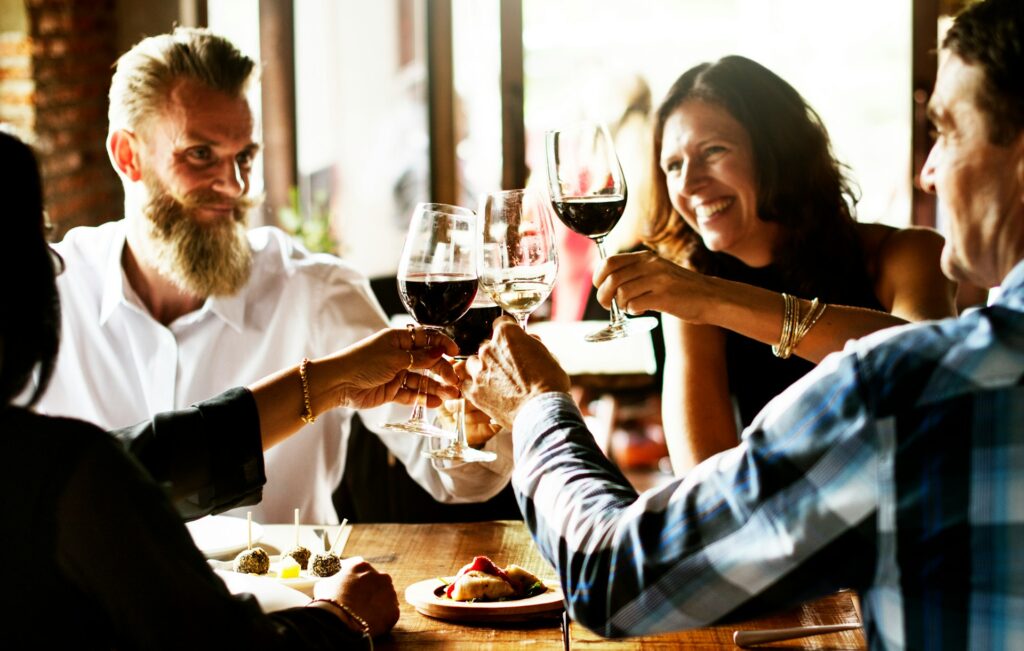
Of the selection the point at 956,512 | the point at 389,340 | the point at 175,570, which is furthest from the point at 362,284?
the point at 956,512

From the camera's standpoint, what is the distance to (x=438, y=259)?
151cm

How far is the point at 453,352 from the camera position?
1.69 metres

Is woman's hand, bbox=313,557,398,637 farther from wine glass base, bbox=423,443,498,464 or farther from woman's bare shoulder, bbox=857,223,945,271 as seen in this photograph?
woman's bare shoulder, bbox=857,223,945,271

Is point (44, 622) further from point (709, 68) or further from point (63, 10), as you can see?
point (63, 10)

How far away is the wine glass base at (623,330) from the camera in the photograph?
1.56 meters

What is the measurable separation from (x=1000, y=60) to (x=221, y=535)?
132 cm

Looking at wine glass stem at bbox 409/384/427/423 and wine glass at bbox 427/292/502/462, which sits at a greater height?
wine glass at bbox 427/292/502/462

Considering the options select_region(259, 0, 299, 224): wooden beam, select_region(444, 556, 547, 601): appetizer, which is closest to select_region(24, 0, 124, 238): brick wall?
select_region(259, 0, 299, 224): wooden beam

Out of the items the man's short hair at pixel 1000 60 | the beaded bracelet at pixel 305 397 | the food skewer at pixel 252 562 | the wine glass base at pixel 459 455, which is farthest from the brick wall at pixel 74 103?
the man's short hair at pixel 1000 60

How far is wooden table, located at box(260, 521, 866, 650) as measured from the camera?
4.39 feet

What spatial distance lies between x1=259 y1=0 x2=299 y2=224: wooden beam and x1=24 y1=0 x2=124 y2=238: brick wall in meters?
0.76

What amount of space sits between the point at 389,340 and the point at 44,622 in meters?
0.86

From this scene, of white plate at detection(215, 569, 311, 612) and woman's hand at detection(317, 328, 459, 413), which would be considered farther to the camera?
woman's hand at detection(317, 328, 459, 413)

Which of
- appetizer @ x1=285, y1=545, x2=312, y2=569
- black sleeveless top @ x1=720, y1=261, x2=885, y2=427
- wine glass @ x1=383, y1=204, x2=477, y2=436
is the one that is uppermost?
wine glass @ x1=383, y1=204, x2=477, y2=436
